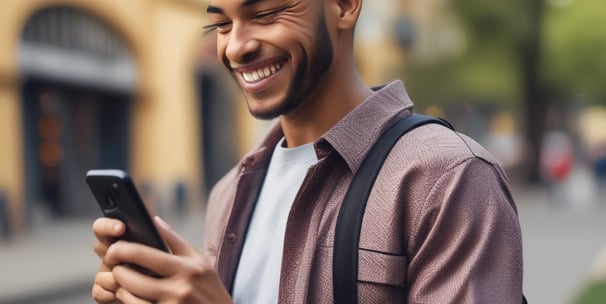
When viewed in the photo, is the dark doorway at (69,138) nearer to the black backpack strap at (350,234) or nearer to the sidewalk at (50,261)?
the sidewalk at (50,261)

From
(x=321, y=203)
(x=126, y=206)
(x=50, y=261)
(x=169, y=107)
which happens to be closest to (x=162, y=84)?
(x=169, y=107)

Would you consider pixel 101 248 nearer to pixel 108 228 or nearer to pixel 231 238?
pixel 108 228

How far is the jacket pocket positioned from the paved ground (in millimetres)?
7848

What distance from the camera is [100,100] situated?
62.8 ft

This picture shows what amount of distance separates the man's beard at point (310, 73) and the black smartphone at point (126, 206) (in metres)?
0.37

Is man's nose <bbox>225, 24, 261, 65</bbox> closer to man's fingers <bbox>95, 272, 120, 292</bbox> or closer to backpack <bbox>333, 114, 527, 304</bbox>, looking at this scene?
backpack <bbox>333, 114, 527, 304</bbox>

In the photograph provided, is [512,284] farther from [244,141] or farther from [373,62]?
[373,62]

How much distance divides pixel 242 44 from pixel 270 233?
377 mm

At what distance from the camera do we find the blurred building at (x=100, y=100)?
15461 mm

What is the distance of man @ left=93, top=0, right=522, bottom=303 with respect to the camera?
153 cm

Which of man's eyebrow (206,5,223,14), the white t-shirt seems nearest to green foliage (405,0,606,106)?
the white t-shirt

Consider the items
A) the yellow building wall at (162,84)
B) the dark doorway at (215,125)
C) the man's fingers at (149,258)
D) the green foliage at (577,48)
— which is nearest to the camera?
the man's fingers at (149,258)

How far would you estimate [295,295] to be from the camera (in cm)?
167

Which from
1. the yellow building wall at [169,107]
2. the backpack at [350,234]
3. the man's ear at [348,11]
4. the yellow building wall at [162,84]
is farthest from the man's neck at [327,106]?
the yellow building wall at [169,107]
